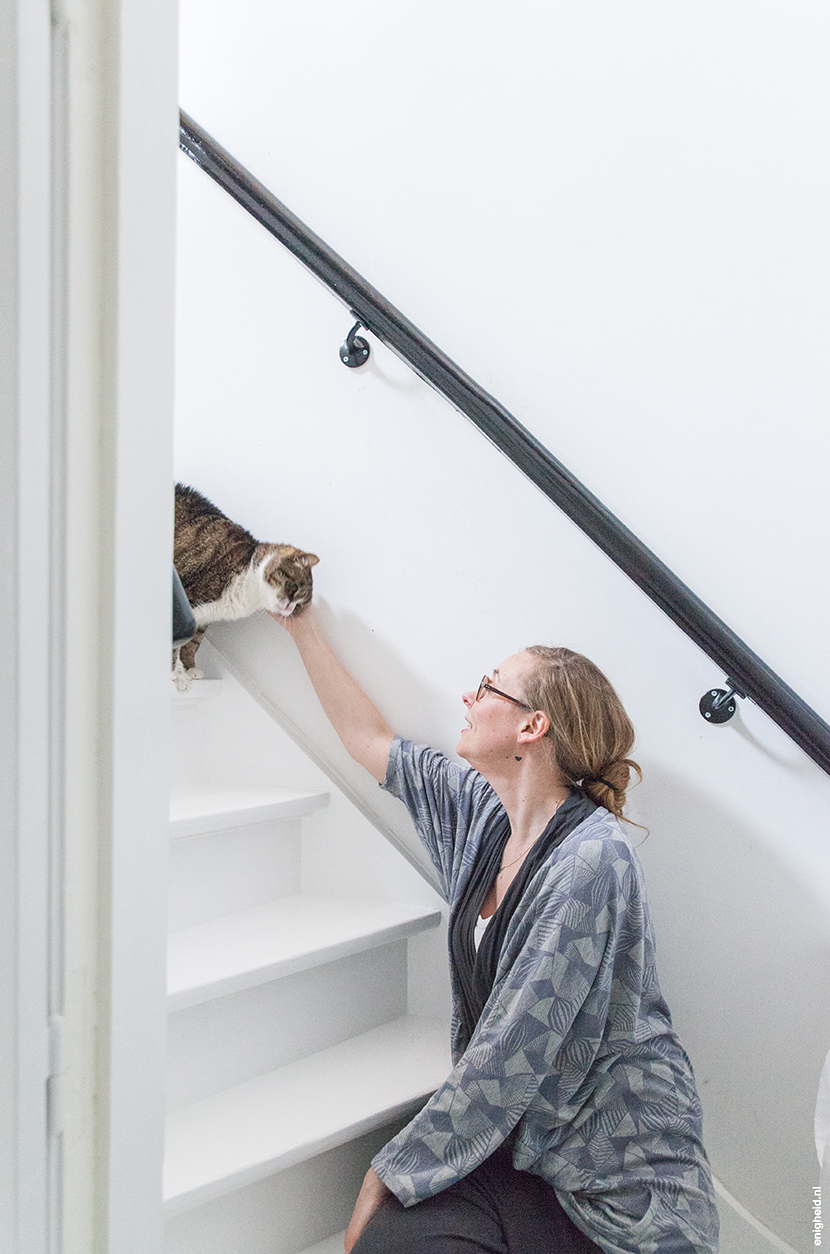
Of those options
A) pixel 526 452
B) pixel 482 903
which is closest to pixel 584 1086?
pixel 482 903

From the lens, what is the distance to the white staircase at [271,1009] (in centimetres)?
135

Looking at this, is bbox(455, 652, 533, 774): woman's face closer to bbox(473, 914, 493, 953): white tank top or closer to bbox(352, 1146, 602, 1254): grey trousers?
bbox(473, 914, 493, 953): white tank top

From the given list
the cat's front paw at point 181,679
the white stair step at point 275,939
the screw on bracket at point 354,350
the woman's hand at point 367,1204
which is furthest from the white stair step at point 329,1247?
the screw on bracket at point 354,350

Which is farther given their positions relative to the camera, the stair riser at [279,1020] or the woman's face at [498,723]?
the woman's face at [498,723]

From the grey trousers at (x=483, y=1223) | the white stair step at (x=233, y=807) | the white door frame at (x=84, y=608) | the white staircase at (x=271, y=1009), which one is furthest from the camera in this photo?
the white stair step at (x=233, y=807)

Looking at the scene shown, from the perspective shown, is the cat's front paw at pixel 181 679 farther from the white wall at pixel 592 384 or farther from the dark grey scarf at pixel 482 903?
the dark grey scarf at pixel 482 903

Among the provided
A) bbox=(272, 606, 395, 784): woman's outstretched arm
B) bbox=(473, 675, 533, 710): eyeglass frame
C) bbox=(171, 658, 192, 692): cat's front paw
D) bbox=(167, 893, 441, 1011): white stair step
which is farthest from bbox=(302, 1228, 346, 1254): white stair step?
bbox=(171, 658, 192, 692): cat's front paw

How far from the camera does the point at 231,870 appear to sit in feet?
5.68

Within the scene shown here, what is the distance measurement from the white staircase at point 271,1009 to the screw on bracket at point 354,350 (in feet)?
2.37

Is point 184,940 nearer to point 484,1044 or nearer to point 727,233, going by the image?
point 484,1044

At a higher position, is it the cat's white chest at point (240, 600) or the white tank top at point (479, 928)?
the cat's white chest at point (240, 600)

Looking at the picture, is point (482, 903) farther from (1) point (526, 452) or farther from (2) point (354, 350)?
(2) point (354, 350)

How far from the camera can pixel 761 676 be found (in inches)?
58.7

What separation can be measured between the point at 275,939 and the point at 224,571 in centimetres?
74
